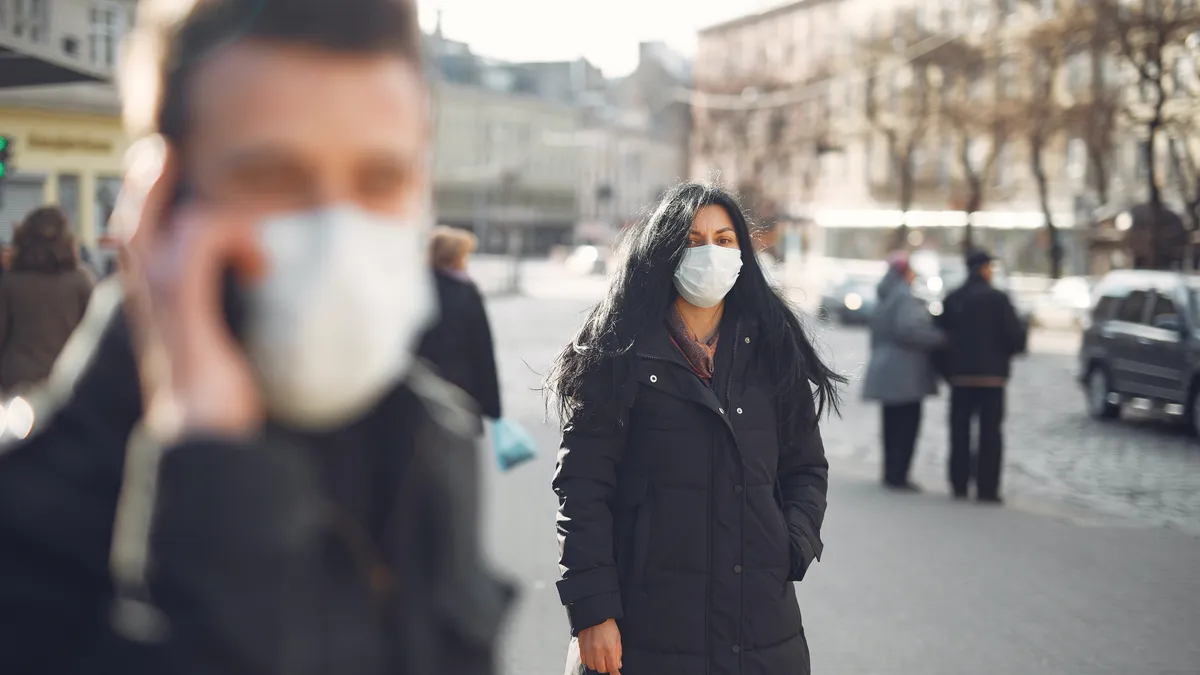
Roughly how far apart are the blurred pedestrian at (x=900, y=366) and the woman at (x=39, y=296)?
6.57m

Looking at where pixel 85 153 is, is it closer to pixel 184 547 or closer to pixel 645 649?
pixel 645 649

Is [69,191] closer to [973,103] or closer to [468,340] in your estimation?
[468,340]

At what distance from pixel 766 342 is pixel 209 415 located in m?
2.75

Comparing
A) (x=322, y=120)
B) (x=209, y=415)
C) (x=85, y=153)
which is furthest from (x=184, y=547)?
(x=85, y=153)

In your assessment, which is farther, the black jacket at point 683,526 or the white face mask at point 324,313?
the black jacket at point 683,526

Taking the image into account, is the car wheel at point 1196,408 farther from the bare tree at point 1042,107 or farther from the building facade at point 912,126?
the bare tree at point 1042,107

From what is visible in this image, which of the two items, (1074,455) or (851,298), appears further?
(851,298)

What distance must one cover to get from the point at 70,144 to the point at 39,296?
21553 millimetres

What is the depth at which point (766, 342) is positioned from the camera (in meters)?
3.75

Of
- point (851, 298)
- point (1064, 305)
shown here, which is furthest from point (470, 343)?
point (1064, 305)

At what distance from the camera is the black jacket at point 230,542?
110 cm

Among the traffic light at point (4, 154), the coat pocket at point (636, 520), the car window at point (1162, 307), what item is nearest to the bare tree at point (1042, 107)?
the car window at point (1162, 307)

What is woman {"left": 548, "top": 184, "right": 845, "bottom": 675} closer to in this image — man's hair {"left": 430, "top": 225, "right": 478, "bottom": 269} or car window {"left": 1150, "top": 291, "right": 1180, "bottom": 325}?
man's hair {"left": 430, "top": 225, "right": 478, "bottom": 269}

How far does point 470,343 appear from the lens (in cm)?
903
